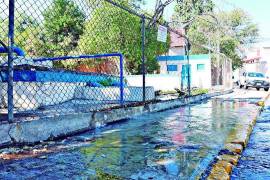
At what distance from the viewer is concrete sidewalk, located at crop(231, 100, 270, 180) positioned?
3232 mm

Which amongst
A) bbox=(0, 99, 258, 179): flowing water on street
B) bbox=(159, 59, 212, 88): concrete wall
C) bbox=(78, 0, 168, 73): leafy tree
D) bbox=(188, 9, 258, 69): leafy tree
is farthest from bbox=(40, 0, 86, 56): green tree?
bbox=(188, 9, 258, 69): leafy tree

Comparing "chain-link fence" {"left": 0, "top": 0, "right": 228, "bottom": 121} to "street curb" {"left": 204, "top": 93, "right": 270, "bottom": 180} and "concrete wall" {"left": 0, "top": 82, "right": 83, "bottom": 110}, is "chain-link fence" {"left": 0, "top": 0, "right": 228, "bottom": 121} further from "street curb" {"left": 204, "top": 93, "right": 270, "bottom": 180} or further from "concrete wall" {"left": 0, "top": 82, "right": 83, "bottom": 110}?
"street curb" {"left": 204, "top": 93, "right": 270, "bottom": 180}

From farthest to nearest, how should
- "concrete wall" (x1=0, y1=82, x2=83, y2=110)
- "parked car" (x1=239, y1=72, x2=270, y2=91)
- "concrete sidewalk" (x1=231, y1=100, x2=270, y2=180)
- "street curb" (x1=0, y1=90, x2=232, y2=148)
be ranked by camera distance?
1. "parked car" (x1=239, y1=72, x2=270, y2=91)
2. "concrete wall" (x1=0, y1=82, x2=83, y2=110)
3. "street curb" (x1=0, y1=90, x2=232, y2=148)
4. "concrete sidewalk" (x1=231, y1=100, x2=270, y2=180)

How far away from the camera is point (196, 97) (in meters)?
12.5

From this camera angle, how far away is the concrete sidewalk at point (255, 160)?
3232 millimetres

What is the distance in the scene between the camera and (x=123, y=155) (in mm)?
3633

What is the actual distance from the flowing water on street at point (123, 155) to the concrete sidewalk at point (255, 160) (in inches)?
12.0

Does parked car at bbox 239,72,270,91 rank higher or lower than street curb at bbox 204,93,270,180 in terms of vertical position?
higher

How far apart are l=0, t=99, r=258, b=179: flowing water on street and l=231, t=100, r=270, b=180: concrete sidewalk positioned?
305 mm

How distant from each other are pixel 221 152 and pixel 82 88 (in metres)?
5.94

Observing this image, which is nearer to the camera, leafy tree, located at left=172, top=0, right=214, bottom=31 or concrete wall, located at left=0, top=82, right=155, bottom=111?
concrete wall, located at left=0, top=82, right=155, bottom=111

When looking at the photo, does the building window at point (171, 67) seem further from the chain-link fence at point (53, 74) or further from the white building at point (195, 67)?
the chain-link fence at point (53, 74)

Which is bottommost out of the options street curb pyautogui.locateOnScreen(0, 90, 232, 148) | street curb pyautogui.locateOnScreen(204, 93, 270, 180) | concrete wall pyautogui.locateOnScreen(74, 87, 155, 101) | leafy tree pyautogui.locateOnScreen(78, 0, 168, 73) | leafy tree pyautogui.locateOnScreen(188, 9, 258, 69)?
street curb pyautogui.locateOnScreen(204, 93, 270, 180)

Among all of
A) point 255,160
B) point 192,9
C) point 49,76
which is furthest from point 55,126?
point 192,9
